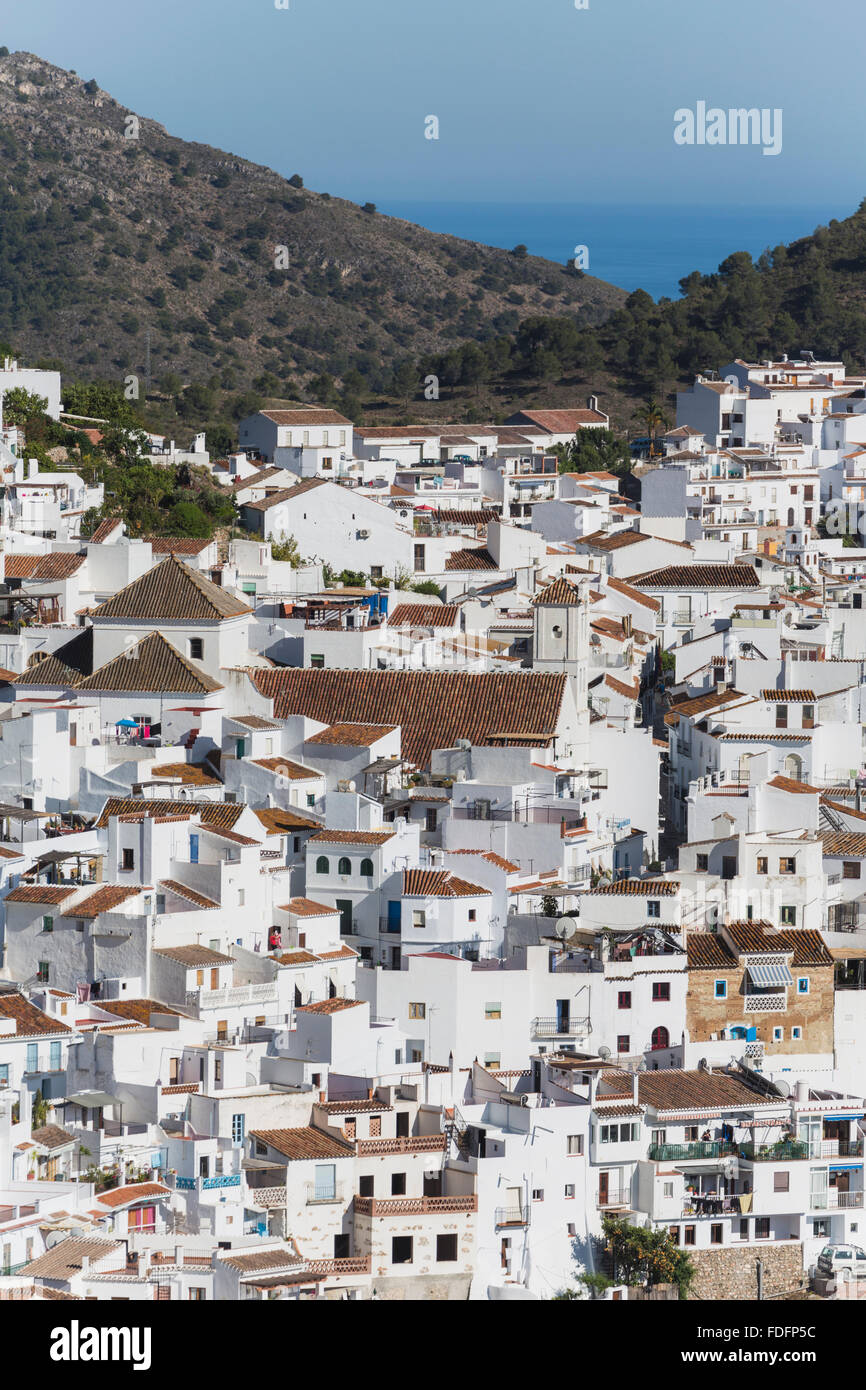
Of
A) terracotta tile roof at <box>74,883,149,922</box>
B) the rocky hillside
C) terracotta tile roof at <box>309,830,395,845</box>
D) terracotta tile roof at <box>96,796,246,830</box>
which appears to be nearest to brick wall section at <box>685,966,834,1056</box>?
terracotta tile roof at <box>309,830,395,845</box>

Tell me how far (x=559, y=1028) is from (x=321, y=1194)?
3.50m

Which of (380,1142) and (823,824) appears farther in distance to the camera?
(823,824)

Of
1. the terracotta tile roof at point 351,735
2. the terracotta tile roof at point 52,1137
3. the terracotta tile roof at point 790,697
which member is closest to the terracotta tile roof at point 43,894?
the terracotta tile roof at point 52,1137

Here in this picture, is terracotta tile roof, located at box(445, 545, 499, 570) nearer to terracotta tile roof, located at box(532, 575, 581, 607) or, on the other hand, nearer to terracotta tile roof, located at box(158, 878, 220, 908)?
terracotta tile roof, located at box(532, 575, 581, 607)

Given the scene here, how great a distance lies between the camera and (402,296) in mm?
76500

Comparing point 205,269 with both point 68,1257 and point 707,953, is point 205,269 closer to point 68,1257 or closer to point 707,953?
point 707,953

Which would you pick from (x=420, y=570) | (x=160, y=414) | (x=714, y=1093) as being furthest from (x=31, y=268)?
(x=714, y=1093)

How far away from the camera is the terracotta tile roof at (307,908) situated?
19.0 metres

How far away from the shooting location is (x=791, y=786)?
21953 mm

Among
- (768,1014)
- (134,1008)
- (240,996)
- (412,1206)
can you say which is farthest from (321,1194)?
(768,1014)

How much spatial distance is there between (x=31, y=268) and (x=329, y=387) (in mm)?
16851

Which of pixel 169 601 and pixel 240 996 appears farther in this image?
pixel 169 601

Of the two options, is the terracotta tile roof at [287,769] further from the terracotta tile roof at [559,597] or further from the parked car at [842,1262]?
the parked car at [842,1262]

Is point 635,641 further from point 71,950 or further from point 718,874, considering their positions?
point 71,950
